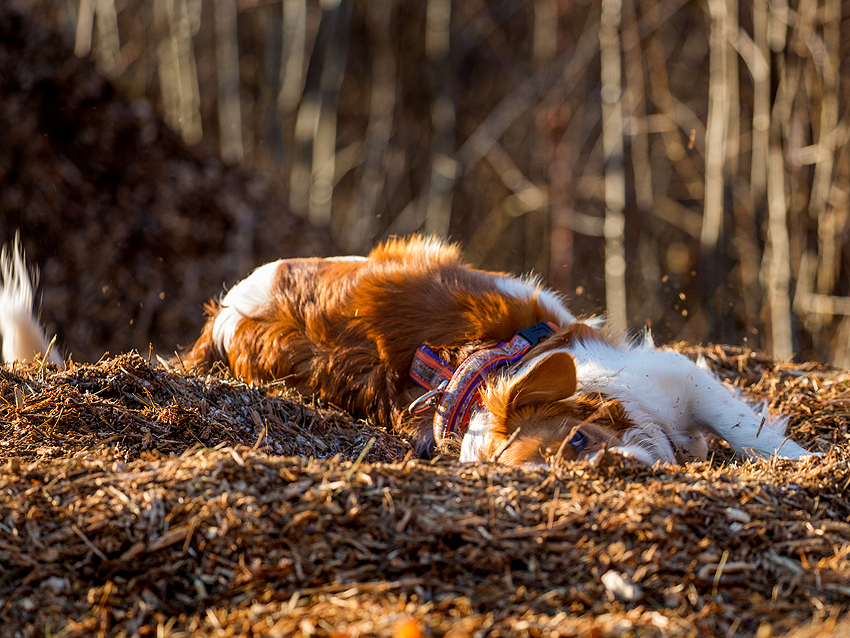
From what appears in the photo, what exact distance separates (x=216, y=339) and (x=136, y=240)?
3.02 metres

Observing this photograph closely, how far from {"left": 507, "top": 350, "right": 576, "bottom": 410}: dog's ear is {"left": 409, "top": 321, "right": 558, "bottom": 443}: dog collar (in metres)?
0.22

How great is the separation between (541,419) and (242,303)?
63.4 inches

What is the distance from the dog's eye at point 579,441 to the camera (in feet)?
7.60

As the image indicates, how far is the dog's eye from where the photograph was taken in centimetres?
232

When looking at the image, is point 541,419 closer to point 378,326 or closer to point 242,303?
point 378,326

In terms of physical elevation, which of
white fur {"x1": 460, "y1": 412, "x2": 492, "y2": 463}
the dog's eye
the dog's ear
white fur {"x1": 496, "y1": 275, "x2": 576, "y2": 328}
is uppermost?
white fur {"x1": 496, "y1": 275, "x2": 576, "y2": 328}

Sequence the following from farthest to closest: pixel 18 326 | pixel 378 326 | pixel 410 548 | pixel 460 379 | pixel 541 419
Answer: pixel 18 326 → pixel 378 326 → pixel 460 379 → pixel 541 419 → pixel 410 548

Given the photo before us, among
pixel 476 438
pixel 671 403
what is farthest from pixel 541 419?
pixel 671 403

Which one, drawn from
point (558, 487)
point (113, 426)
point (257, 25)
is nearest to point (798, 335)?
point (558, 487)

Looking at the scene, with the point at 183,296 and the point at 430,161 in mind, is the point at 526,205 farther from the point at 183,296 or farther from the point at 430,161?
the point at 183,296

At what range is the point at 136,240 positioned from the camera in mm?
6031

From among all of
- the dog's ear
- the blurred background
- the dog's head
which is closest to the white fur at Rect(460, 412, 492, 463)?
the dog's head

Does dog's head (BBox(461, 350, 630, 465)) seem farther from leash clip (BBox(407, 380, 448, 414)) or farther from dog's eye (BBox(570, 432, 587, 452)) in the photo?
leash clip (BBox(407, 380, 448, 414))

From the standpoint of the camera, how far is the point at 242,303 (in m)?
3.39
